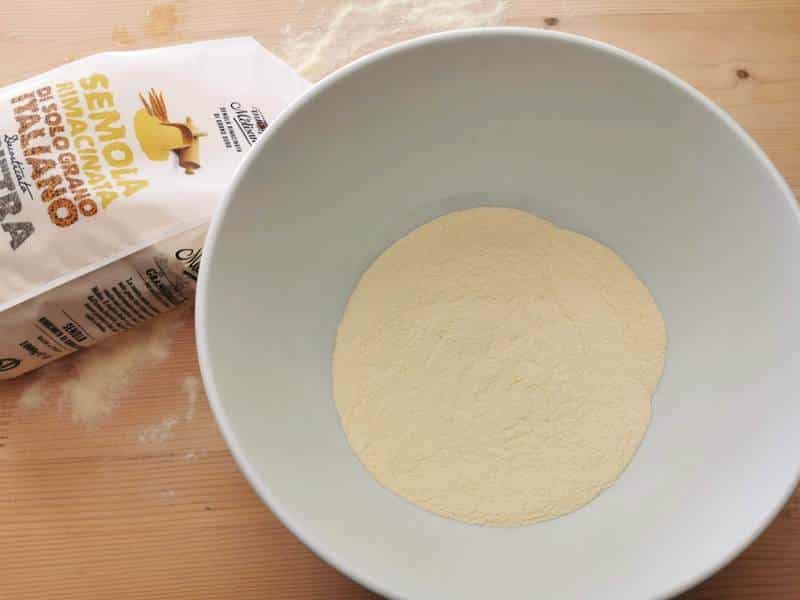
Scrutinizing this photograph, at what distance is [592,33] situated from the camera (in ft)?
2.57

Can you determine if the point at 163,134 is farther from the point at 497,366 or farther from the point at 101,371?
the point at 497,366

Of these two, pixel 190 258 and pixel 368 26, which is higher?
pixel 368 26

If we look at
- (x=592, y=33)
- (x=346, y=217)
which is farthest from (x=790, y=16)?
(x=346, y=217)

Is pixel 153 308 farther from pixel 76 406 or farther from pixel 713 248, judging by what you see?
pixel 713 248

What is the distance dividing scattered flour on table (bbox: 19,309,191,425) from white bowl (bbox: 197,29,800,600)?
15 centimetres

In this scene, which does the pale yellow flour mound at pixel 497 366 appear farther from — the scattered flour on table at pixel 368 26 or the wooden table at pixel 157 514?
the scattered flour on table at pixel 368 26

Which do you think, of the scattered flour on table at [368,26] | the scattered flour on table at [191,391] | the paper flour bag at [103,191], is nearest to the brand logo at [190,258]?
the paper flour bag at [103,191]

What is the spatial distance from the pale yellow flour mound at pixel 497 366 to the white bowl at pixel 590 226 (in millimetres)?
21

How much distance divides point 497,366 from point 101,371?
40 cm

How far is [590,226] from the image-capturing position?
2.39ft

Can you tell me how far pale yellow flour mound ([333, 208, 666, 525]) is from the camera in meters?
0.63

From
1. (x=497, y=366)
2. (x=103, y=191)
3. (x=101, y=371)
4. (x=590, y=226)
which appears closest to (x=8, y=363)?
(x=101, y=371)

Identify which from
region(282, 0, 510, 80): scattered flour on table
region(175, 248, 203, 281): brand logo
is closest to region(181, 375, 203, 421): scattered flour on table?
region(175, 248, 203, 281): brand logo

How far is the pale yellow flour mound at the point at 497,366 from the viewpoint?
0.63 m
